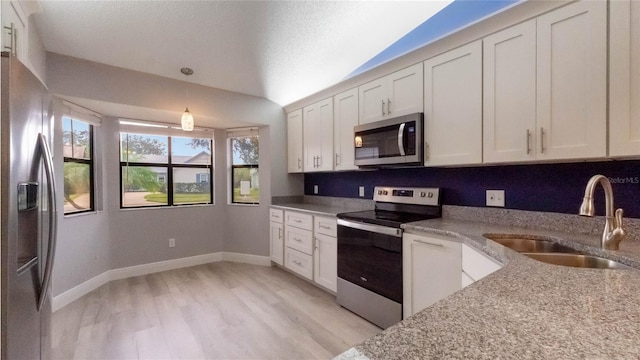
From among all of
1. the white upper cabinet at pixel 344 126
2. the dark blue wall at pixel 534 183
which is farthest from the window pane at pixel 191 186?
the dark blue wall at pixel 534 183

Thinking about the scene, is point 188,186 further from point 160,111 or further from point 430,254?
point 430,254

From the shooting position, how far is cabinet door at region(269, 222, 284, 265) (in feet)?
11.8

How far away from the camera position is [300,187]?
419 centimetres

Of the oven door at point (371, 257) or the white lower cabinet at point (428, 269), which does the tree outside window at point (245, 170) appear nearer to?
the oven door at point (371, 257)

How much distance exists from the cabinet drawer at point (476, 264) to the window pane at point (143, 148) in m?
3.81

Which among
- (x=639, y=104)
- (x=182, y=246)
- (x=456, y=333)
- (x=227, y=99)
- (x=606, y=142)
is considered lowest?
(x=182, y=246)

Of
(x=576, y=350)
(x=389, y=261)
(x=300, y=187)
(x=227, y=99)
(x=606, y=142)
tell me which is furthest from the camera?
(x=300, y=187)

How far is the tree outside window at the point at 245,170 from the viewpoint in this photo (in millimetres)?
4141

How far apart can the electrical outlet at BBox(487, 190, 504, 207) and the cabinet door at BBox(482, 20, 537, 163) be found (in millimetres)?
377

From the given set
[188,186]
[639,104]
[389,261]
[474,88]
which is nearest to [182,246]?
[188,186]

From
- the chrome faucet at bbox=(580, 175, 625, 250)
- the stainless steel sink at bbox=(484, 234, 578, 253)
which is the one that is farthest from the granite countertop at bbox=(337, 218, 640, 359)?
the stainless steel sink at bbox=(484, 234, 578, 253)

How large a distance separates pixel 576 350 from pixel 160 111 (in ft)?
12.1

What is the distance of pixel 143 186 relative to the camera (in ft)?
12.0

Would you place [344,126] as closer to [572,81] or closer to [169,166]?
[572,81]
